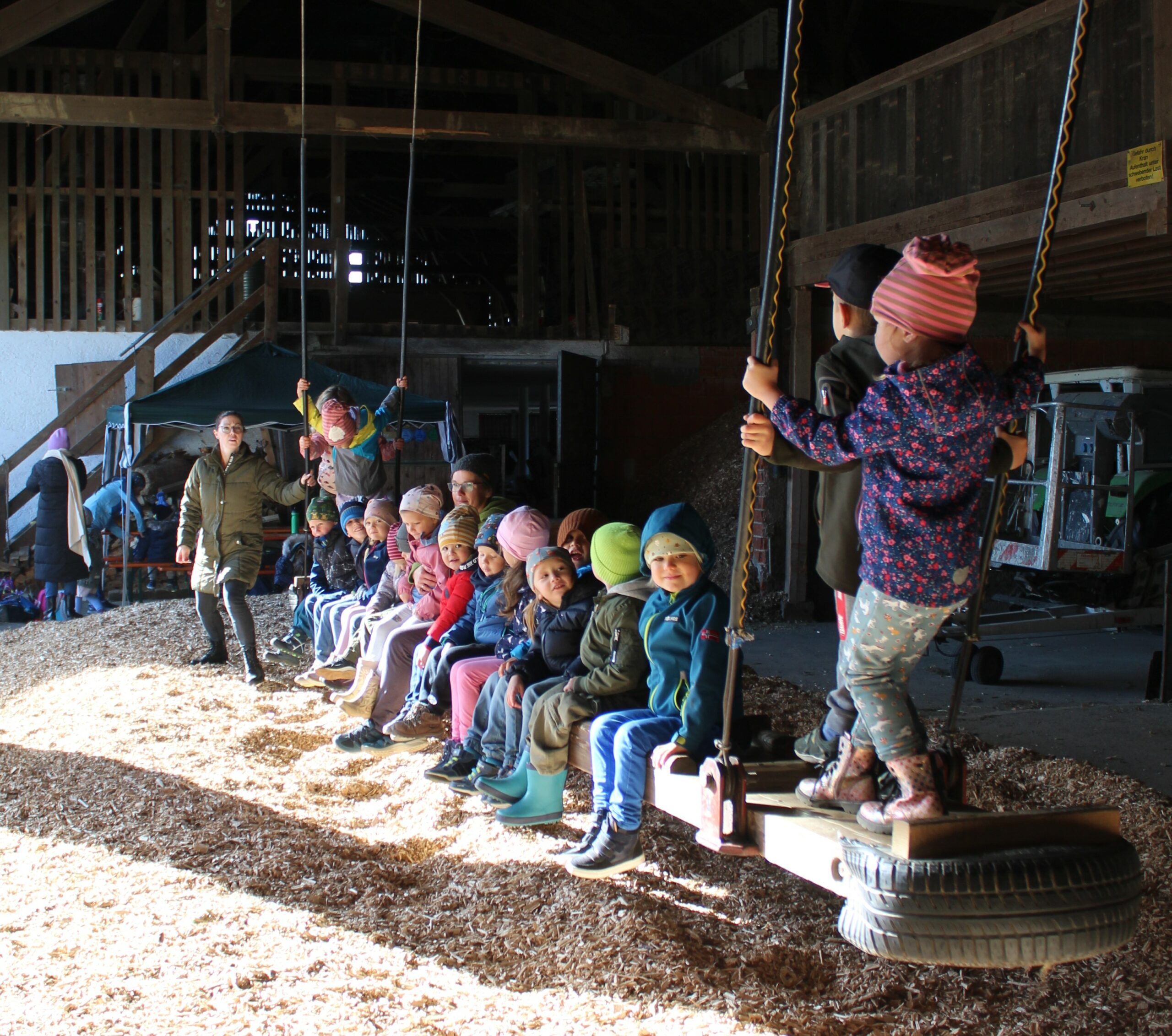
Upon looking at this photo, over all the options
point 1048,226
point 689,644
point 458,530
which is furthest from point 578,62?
point 1048,226

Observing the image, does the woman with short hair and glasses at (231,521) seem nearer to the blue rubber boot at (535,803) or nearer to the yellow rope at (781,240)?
the blue rubber boot at (535,803)

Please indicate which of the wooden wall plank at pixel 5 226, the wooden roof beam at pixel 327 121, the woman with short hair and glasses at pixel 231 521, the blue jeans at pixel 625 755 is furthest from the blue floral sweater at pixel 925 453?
the wooden wall plank at pixel 5 226

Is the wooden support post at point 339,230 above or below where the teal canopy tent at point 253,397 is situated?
above

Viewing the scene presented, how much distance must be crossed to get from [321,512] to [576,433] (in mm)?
6771

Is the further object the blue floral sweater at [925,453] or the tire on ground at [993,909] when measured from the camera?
the blue floral sweater at [925,453]

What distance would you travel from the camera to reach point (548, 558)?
404cm

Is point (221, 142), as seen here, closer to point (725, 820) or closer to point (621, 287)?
point (621, 287)

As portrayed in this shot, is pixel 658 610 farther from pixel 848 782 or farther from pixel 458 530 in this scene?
pixel 458 530

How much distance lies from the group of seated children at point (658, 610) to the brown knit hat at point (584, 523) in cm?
1

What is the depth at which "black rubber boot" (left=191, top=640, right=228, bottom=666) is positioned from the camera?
7.99 m

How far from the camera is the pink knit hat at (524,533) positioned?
4.43m

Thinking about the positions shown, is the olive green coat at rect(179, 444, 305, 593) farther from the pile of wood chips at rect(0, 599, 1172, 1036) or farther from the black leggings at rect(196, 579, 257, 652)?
the pile of wood chips at rect(0, 599, 1172, 1036)

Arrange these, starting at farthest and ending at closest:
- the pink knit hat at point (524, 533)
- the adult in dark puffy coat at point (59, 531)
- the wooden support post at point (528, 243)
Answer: the wooden support post at point (528, 243) < the adult in dark puffy coat at point (59, 531) < the pink knit hat at point (524, 533)

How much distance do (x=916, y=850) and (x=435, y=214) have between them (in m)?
17.8
